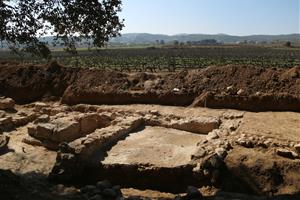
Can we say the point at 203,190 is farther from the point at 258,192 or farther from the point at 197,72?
the point at 197,72

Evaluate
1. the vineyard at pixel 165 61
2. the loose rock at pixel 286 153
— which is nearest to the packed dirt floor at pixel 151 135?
the loose rock at pixel 286 153

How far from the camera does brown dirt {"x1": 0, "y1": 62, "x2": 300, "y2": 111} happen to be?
17406 millimetres

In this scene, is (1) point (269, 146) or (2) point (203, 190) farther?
(1) point (269, 146)

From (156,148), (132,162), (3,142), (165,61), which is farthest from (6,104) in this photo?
(165,61)

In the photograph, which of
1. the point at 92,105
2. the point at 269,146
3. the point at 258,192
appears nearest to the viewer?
the point at 258,192

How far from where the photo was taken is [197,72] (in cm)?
2009

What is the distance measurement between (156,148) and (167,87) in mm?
6463

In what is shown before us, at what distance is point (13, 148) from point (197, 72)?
362 inches

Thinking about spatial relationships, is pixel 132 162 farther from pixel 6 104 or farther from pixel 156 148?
A: pixel 6 104

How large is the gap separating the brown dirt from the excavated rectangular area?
3243 mm

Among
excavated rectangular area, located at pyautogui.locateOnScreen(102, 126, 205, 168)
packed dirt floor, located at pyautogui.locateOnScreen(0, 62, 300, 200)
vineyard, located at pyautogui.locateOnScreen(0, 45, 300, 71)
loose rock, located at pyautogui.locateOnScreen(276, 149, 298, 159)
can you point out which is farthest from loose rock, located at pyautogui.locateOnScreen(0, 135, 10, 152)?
vineyard, located at pyautogui.locateOnScreen(0, 45, 300, 71)

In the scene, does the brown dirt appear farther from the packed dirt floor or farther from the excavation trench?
the excavation trench

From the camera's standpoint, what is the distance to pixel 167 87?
19484 millimetres

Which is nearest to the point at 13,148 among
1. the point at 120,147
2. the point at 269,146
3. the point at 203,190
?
the point at 120,147
